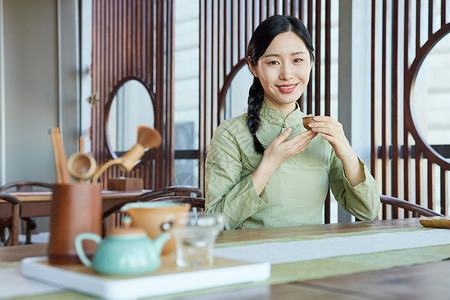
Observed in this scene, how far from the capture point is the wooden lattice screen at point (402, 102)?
3160 mm

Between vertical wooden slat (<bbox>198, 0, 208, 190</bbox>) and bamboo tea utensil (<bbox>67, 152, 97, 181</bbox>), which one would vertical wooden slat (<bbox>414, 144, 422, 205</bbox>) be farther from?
bamboo tea utensil (<bbox>67, 152, 97, 181</bbox>)

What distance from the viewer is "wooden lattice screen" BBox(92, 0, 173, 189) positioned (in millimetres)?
5332

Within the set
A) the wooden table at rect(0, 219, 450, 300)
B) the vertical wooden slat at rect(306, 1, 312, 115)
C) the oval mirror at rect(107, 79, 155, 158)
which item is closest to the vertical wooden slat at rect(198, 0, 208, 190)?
the oval mirror at rect(107, 79, 155, 158)

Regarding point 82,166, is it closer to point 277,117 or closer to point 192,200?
point 277,117

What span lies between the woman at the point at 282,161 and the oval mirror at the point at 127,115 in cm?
368

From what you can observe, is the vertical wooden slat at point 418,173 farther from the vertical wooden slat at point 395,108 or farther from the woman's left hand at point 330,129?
the woman's left hand at point 330,129

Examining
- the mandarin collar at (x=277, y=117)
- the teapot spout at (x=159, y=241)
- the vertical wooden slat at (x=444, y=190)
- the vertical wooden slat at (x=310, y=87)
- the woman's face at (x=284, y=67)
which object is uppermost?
the vertical wooden slat at (x=310, y=87)

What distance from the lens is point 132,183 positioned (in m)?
4.63

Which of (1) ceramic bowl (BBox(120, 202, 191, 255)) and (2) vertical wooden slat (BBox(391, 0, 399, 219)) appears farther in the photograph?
(2) vertical wooden slat (BBox(391, 0, 399, 219))

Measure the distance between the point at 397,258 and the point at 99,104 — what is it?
5411mm

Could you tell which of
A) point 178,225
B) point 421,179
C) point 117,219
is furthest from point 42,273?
point 117,219

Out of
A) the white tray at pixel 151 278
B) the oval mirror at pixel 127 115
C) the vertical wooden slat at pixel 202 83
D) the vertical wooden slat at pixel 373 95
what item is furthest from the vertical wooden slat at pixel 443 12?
the oval mirror at pixel 127 115

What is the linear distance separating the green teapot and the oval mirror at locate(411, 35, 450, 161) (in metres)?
2.69

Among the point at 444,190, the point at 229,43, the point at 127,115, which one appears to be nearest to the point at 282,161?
the point at 444,190
